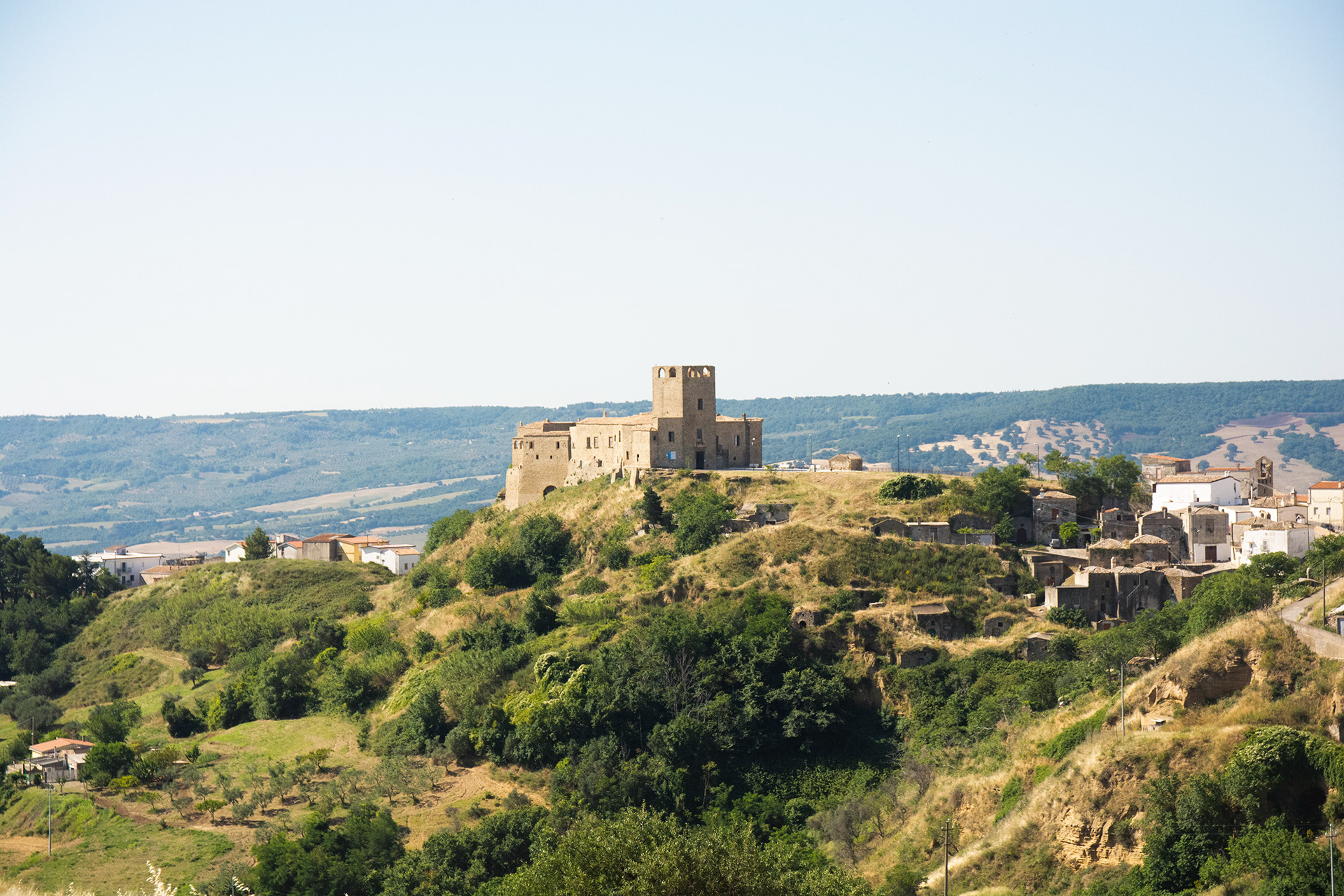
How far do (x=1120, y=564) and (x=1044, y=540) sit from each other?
6074 millimetres

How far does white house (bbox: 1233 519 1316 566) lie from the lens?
63.8m

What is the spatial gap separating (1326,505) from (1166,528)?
1184 cm

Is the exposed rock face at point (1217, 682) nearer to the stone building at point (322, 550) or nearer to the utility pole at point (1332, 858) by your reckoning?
the utility pole at point (1332, 858)

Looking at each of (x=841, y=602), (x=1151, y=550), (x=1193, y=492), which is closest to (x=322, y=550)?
(x=841, y=602)

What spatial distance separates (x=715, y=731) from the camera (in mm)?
57969

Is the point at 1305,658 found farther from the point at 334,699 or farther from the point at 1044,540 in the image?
the point at 334,699

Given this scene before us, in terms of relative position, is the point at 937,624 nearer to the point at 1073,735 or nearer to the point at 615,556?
the point at 1073,735

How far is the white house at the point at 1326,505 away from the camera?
7168 cm

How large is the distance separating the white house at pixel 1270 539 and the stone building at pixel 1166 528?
2567 mm

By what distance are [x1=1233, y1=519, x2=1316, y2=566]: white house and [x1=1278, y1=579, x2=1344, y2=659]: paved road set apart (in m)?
13.2

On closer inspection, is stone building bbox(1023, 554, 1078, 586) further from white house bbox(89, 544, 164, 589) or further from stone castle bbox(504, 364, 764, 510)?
white house bbox(89, 544, 164, 589)

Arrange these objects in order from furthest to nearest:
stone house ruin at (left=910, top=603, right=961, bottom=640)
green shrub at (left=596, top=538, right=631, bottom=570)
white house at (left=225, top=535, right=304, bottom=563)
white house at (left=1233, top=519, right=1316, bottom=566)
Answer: white house at (left=225, top=535, right=304, bottom=563)
green shrub at (left=596, top=538, right=631, bottom=570)
white house at (left=1233, top=519, right=1316, bottom=566)
stone house ruin at (left=910, top=603, right=961, bottom=640)

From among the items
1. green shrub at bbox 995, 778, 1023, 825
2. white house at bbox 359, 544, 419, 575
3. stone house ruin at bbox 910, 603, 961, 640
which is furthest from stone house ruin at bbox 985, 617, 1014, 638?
white house at bbox 359, 544, 419, 575

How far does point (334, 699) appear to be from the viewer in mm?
71062
